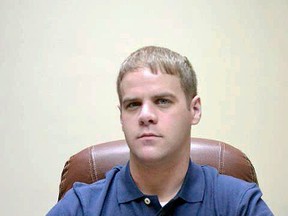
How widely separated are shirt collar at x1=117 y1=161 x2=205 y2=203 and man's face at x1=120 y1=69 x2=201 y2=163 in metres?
0.08

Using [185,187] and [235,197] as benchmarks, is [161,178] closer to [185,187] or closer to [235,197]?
[185,187]

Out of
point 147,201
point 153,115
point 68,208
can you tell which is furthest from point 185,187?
point 68,208

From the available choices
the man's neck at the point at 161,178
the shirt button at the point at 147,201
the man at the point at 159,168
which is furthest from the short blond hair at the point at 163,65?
the shirt button at the point at 147,201

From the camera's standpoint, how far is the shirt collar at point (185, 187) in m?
1.06

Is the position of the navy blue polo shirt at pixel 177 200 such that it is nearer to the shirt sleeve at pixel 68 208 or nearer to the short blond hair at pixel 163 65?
the shirt sleeve at pixel 68 208

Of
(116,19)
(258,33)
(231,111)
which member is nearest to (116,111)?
(116,19)

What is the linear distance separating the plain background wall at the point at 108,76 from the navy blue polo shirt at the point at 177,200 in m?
0.68

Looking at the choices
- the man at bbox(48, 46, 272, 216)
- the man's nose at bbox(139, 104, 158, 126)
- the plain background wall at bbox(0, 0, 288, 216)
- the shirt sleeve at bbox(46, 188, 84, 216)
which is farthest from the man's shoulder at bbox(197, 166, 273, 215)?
the plain background wall at bbox(0, 0, 288, 216)

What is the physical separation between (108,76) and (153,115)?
0.80m

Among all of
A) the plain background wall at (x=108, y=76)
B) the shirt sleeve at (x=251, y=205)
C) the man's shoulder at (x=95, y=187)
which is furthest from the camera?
the plain background wall at (x=108, y=76)

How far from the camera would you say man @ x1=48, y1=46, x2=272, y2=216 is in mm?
1036

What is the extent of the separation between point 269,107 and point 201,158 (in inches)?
29.4

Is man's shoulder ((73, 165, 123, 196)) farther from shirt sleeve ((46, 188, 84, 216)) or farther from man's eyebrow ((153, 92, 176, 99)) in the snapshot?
man's eyebrow ((153, 92, 176, 99))

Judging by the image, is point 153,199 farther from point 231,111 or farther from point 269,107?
point 269,107
